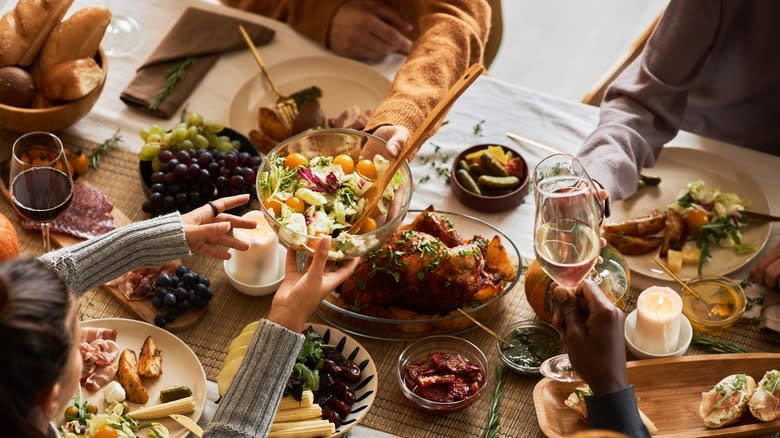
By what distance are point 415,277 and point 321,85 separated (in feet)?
3.23

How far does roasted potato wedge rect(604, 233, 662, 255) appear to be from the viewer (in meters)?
2.28

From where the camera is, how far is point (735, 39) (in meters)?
2.53

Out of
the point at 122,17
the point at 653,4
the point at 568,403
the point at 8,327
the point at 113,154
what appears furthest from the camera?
the point at 653,4

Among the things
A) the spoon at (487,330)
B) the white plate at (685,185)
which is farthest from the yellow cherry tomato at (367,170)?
the white plate at (685,185)

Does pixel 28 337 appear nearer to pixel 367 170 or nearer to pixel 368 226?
pixel 368 226

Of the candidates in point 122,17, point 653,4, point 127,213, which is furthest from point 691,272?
point 653,4

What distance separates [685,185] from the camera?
8.18 ft

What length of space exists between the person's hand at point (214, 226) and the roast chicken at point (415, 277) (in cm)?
28

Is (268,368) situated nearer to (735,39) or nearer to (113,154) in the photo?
(113,154)

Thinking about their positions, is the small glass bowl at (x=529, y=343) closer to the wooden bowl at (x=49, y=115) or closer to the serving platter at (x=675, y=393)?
the serving platter at (x=675, y=393)

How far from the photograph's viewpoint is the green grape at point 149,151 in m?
2.42

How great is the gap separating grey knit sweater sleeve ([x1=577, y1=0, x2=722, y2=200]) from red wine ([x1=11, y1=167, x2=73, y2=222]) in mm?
1320

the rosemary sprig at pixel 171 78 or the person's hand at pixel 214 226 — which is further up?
the person's hand at pixel 214 226

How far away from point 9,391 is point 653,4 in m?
4.82
